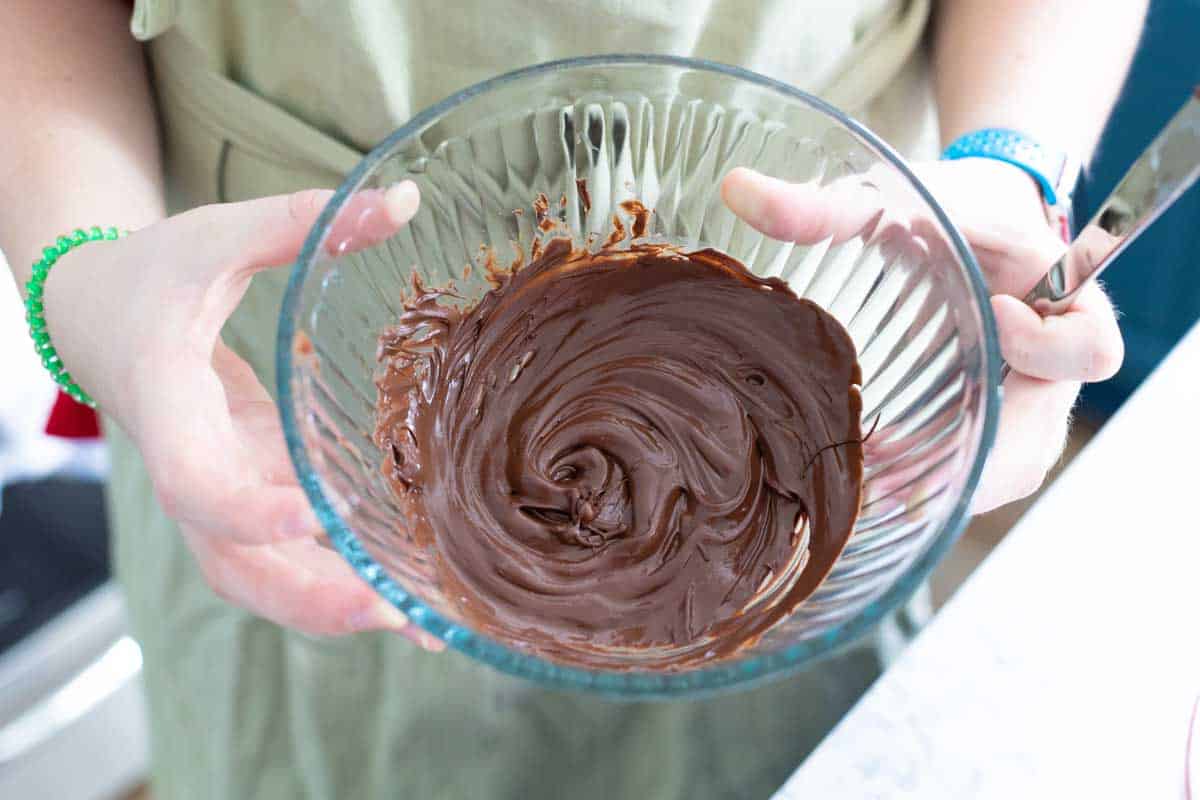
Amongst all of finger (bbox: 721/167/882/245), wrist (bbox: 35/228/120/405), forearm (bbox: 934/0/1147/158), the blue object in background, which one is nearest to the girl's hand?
finger (bbox: 721/167/882/245)

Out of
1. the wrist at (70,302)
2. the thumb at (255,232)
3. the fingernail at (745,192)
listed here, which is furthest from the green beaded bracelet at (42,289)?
the fingernail at (745,192)

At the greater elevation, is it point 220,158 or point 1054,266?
point 1054,266

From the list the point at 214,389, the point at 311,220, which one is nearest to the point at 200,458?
the point at 214,389

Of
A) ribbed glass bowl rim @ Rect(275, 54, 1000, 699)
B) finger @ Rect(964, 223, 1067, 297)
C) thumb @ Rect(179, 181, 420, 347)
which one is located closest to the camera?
ribbed glass bowl rim @ Rect(275, 54, 1000, 699)

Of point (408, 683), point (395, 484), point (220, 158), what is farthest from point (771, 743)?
point (220, 158)

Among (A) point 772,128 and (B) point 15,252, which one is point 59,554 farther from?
(A) point 772,128

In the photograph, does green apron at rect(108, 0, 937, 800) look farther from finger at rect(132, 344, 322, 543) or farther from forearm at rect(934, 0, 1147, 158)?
finger at rect(132, 344, 322, 543)
